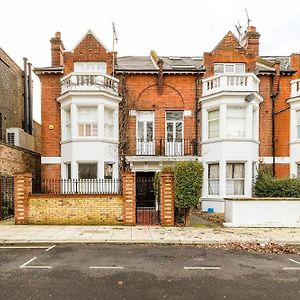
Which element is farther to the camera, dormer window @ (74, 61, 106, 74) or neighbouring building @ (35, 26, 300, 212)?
dormer window @ (74, 61, 106, 74)

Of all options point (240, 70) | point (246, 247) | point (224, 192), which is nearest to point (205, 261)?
point (246, 247)

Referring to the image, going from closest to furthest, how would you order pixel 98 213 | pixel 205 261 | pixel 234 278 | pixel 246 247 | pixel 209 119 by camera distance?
pixel 234 278, pixel 205 261, pixel 246 247, pixel 98 213, pixel 209 119

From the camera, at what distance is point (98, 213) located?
39.5 feet

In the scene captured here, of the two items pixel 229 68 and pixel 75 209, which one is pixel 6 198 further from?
pixel 229 68

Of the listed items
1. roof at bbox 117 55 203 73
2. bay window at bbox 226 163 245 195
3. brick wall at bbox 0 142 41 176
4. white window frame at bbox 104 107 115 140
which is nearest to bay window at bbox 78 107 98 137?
white window frame at bbox 104 107 115 140

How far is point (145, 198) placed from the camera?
54.3 feet

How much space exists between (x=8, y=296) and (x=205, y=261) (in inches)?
182

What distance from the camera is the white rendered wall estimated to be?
1215 cm

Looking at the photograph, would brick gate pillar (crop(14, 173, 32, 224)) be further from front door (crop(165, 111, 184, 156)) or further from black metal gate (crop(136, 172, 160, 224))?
front door (crop(165, 111, 184, 156))

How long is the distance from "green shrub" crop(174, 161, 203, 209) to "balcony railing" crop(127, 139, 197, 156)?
5.55 meters

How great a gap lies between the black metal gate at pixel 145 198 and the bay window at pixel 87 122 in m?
3.77

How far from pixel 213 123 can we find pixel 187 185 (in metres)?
6.28

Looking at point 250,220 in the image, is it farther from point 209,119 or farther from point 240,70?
point 240,70

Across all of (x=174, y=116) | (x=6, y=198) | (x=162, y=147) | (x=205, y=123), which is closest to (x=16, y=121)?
(x=6, y=198)
